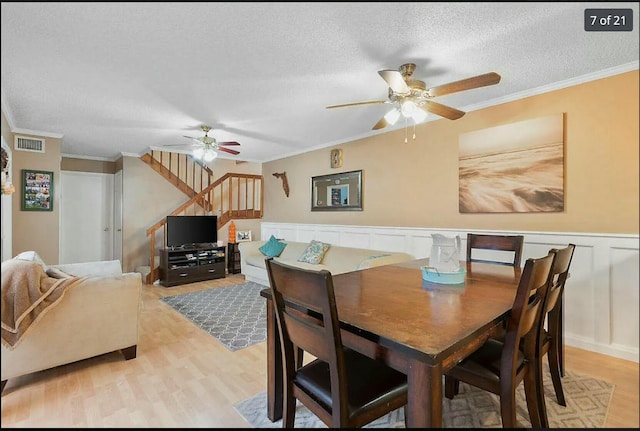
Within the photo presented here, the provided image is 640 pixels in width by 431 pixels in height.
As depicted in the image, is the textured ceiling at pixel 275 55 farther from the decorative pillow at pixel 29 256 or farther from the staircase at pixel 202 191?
the staircase at pixel 202 191

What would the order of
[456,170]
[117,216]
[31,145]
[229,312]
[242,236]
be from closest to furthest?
[31,145] < [456,170] < [229,312] < [117,216] < [242,236]

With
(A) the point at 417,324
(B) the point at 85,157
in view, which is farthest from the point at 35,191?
(B) the point at 85,157

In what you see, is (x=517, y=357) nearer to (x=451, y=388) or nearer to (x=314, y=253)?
(x=451, y=388)

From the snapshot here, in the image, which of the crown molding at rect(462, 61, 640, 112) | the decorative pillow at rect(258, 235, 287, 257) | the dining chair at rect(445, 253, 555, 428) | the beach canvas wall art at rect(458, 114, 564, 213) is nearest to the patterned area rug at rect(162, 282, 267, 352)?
the decorative pillow at rect(258, 235, 287, 257)

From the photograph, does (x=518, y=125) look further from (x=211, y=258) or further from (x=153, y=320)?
(x=211, y=258)

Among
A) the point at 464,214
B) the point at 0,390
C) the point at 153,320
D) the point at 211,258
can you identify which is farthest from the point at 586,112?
the point at 211,258

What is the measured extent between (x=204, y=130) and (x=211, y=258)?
2.39 m

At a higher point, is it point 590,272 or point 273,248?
point 590,272

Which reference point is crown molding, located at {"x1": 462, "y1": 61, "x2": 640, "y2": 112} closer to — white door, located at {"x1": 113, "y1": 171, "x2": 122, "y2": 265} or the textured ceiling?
the textured ceiling

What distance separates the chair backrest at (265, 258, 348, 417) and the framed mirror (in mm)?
3317

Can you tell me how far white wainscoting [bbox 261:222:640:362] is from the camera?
0.98m

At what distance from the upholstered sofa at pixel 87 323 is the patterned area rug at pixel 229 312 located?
0.77 metres

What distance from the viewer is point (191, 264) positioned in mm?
5070

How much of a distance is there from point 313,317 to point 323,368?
290mm
